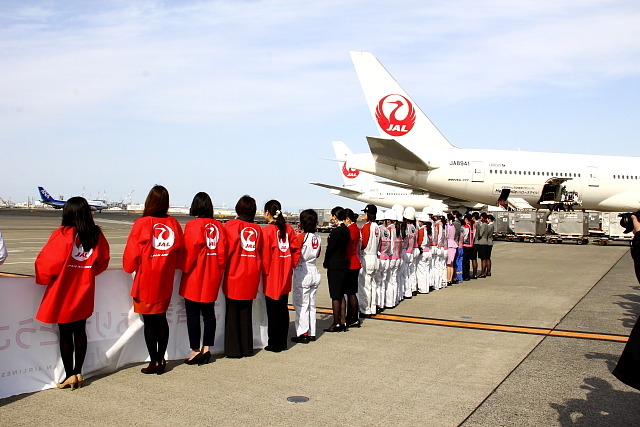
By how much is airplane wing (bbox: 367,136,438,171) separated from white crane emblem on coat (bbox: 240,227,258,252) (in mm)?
20876

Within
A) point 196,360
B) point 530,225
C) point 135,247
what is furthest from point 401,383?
point 530,225

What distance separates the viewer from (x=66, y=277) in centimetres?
549

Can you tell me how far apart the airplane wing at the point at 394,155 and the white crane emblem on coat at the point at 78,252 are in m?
22.5

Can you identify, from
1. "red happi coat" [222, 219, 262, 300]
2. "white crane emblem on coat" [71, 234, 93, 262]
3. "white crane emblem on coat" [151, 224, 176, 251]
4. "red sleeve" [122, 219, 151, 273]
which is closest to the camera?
"white crane emblem on coat" [71, 234, 93, 262]

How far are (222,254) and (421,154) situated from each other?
26348mm

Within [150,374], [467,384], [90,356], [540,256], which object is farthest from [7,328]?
[540,256]

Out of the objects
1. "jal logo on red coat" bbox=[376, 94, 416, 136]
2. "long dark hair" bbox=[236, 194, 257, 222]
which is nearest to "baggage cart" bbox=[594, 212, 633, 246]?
"jal logo on red coat" bbox=[376, 94, 416, 136]

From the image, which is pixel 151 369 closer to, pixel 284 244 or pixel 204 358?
pixel 204 358

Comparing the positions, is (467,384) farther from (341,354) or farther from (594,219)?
(594,219)

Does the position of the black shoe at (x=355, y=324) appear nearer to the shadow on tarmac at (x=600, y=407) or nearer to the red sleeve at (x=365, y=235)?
the red sleeve at (x=365, y=235)

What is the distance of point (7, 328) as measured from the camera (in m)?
5.32

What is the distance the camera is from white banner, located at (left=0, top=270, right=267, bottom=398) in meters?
5.33

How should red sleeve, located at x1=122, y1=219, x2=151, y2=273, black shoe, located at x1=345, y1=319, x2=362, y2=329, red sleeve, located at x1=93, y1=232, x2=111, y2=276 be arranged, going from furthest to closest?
black shoe, located at x1=345, y1=319, x2=362, y2=329 → red sleeve, located at x1=122, y1=219, x2=151, y2=273 → red sleeve, located at x1=93, y1=232, x2=111, y2=276

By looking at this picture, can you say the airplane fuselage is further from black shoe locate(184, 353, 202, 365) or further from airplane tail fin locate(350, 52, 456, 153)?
black shoe locate(184, 353, 202, 365)
